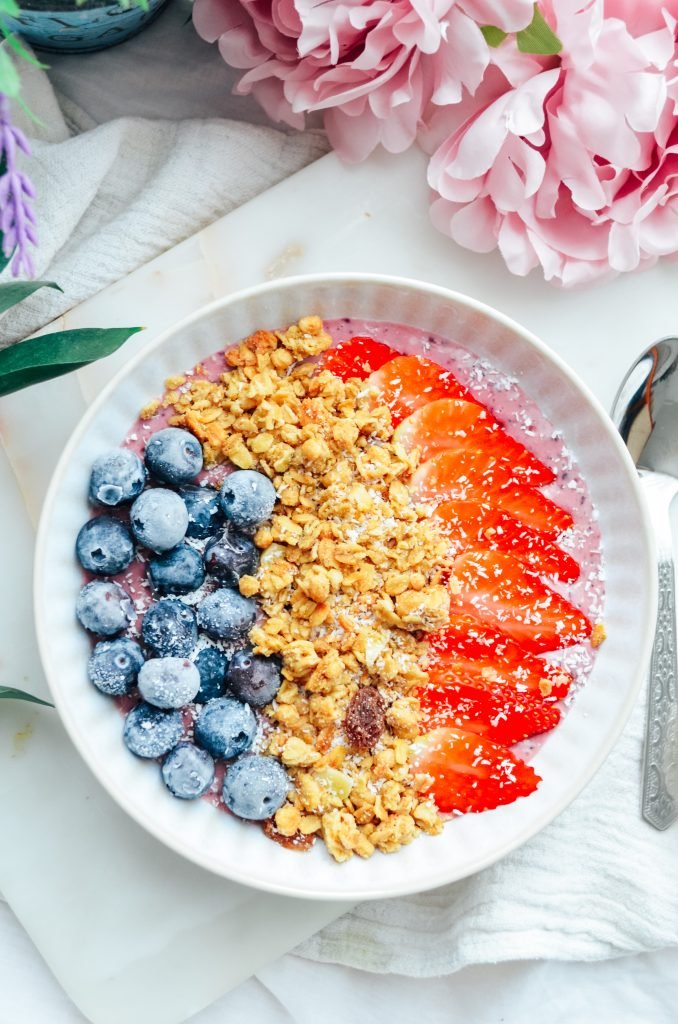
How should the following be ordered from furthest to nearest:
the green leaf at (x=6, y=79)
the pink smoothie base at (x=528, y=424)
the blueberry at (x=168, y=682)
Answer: the pink smoothie base at (x=528, y=424) < the blueberry at (x=168, y=682) < the green leaf at (x=6, y=79)

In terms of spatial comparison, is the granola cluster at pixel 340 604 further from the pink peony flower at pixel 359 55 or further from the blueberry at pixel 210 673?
the pink peony flower at pixel 359 55

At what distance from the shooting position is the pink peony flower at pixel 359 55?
0.96 meters

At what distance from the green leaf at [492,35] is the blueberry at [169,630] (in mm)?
665

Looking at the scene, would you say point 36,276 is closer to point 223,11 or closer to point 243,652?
point 223,11

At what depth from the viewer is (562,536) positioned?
42.0 inches

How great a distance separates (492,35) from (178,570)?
0.64 metres

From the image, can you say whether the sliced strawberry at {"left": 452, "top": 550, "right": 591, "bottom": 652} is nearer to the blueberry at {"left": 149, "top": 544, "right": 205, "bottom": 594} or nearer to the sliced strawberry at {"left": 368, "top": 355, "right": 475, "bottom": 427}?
the sliced strawberry at {"left": 368, "top": 355, "right": 475, "bottom": 427}

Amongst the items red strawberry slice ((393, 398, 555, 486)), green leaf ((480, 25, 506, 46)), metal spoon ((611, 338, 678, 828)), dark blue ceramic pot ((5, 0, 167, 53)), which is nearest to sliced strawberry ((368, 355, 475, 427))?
red strawberry slice ((393, 398, 555, 486))

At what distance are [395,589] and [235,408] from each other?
0.26 m

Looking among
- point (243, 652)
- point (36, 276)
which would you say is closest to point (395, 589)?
point (243, 652)

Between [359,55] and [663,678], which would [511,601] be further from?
[359,55]

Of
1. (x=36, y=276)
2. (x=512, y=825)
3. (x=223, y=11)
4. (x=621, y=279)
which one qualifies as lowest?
(x=512, y=825)

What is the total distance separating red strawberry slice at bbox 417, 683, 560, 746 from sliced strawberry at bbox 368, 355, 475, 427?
0.29m

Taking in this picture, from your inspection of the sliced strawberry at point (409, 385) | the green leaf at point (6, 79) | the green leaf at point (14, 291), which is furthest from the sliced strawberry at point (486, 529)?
the green leaf at point (6, 79)
